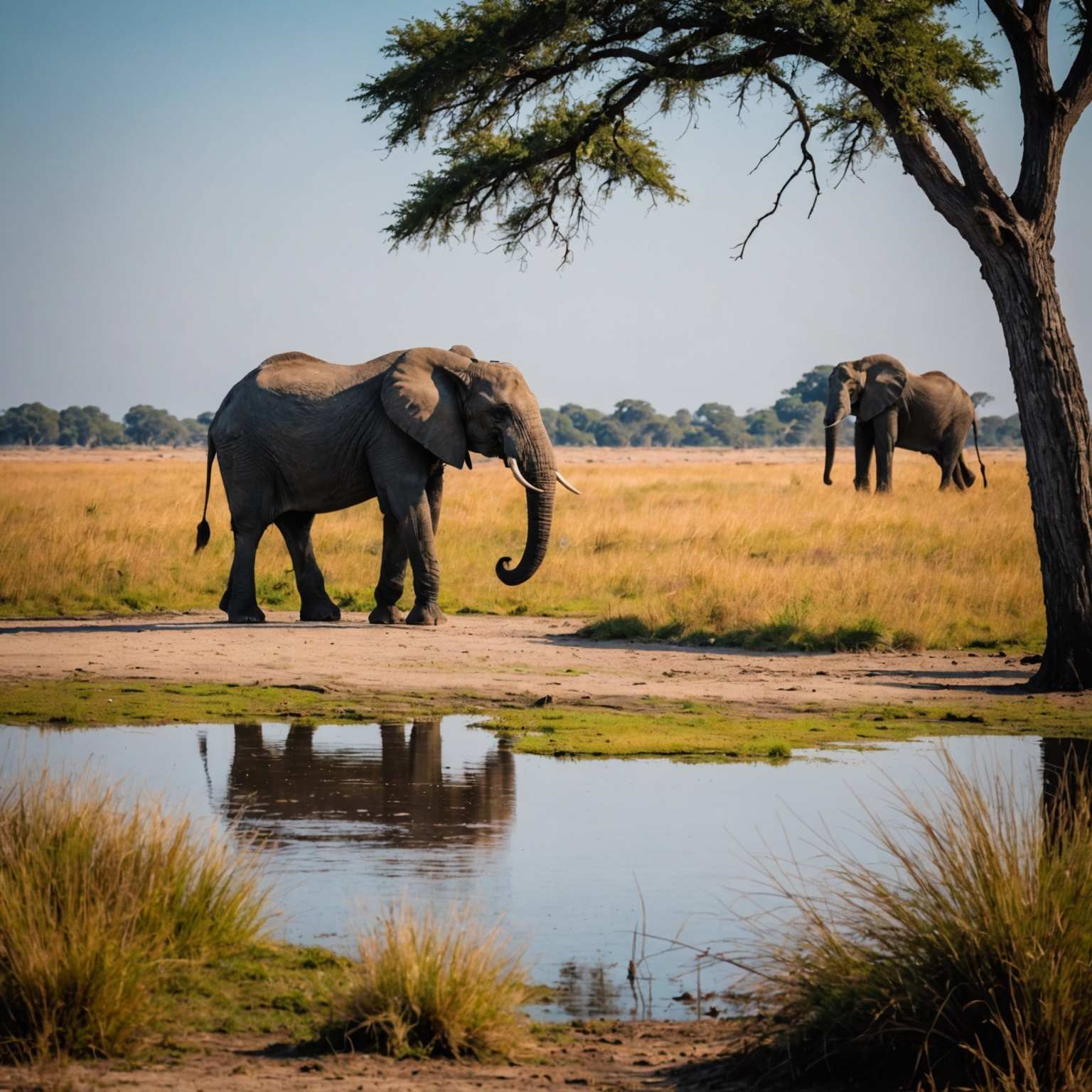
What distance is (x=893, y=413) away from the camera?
3372 cm

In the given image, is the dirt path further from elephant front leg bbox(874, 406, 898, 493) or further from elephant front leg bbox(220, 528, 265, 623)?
elephant front leg bbox(874, 406, 898, 493)

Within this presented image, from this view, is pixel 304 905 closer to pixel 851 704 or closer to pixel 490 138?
pixel 851 704

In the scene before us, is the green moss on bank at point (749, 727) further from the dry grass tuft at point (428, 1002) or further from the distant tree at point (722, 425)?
the distant tree at point (722, 425)

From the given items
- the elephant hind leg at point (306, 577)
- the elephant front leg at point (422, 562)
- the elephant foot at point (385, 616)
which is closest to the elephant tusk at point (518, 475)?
the elephant front leg at point (422, 562)

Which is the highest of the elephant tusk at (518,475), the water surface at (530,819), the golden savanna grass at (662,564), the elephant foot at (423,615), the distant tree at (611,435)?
the distant tree at (611,435)

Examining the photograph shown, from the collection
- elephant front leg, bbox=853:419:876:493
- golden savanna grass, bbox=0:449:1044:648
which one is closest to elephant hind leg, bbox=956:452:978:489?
elephant front leg, bbox=853:419:876:493

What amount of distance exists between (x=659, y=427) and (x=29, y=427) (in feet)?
192

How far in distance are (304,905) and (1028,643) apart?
11276 mm

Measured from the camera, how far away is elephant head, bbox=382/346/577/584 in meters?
17.0

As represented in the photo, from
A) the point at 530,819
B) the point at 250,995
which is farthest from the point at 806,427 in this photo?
the point at 250,995

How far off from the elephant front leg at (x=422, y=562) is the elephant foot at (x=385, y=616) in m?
0.18

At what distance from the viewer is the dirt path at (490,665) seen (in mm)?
13367

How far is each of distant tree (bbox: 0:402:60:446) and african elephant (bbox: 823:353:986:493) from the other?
121m

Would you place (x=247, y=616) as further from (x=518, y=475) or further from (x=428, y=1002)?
(x=428, y=1002)
